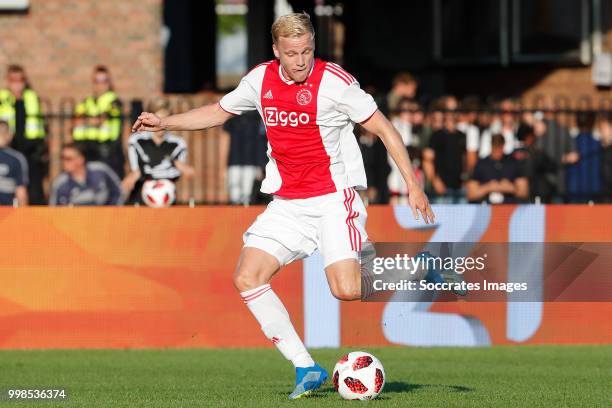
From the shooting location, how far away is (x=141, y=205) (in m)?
13.6

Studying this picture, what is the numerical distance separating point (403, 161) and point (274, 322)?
135cm

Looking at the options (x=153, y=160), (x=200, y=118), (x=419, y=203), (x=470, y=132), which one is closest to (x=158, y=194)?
(x=153, y=160)

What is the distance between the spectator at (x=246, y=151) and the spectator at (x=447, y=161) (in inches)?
69.8

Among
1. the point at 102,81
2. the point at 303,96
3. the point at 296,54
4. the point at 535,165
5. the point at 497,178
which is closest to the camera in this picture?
the point at 296,54

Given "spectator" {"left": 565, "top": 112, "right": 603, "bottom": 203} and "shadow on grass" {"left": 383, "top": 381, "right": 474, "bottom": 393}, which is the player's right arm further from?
"spectator" {"left": 565, "top": 112, "right": 603, "bottom": 203}

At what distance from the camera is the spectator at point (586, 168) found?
14.5 m

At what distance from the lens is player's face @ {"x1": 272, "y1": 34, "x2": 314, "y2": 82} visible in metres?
8.54

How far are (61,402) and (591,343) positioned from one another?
5.75 m

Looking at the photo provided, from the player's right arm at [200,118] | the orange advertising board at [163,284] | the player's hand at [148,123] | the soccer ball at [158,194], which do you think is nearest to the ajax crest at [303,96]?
the player's right arm at [200,118]

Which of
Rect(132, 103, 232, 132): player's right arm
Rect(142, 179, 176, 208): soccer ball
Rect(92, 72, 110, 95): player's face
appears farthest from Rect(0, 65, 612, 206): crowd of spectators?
Rect(132, 103, 232, 132): player's right arm

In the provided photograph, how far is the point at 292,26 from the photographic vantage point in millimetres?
8477

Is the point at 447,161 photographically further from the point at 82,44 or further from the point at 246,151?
the point at 82,44

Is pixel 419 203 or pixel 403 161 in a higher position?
pixel 403 161

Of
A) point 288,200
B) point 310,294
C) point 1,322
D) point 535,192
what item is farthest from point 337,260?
point 535,192
